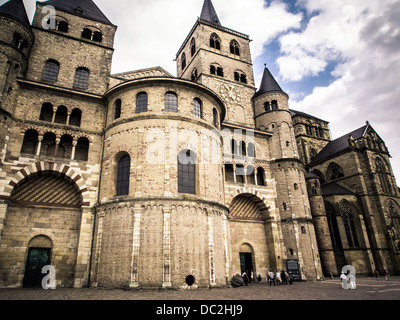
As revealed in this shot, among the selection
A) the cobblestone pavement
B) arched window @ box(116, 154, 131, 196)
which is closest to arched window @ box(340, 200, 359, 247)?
the cobblestone pavement

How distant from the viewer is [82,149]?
21.0m

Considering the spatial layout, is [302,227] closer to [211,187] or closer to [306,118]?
[211,187]

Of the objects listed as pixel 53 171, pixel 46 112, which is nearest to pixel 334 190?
pixel 53 171

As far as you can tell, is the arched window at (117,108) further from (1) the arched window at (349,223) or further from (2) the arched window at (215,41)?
(1) the arched window at (349,223)

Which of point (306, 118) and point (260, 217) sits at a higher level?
point (306, 118)

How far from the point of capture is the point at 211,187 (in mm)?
19250

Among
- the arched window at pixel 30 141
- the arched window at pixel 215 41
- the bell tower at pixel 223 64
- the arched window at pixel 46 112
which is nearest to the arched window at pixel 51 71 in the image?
the arched window at pixel 46 112

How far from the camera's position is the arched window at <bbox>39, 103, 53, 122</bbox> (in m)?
20.5

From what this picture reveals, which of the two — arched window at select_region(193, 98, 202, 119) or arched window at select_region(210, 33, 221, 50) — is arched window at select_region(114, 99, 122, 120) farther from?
arched window at select_region(210, 33, 221, 50)

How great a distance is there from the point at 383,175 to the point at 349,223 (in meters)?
→ 9.38

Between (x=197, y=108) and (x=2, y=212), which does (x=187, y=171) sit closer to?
(x=197, y=108)

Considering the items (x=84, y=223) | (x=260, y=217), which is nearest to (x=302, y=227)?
(x=260, y=217)

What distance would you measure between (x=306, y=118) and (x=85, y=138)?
4053cm

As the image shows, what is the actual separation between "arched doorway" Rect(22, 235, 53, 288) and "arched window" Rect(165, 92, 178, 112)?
39.7ft
